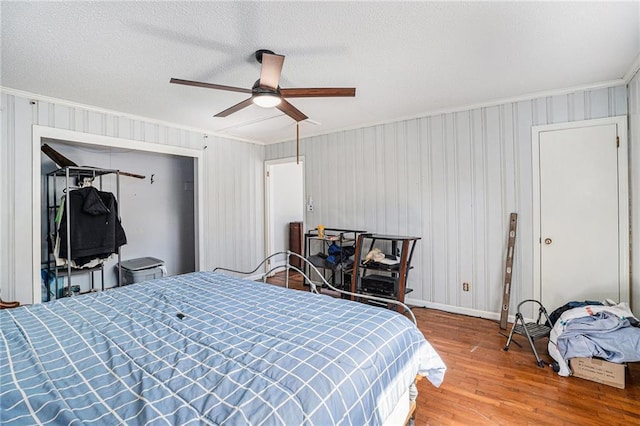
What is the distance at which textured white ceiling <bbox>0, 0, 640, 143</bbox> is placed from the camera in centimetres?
181

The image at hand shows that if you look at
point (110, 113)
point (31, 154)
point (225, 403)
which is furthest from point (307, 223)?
point (225, 403)

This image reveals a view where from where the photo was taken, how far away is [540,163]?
3.20 metres

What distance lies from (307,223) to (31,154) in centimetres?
349

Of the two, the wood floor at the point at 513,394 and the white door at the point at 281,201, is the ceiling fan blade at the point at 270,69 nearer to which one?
the wood floor at the point at 513,394

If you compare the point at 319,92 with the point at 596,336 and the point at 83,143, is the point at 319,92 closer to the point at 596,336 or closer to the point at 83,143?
the point at 596,336

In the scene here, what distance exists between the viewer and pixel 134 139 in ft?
12.5

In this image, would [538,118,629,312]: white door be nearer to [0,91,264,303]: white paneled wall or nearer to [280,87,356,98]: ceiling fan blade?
[280,87,356,98]: ceiling fan blade

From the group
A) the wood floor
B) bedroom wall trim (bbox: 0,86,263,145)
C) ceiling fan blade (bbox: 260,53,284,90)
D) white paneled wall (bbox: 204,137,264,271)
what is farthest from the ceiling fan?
white paneled wall (bbox: 204,137,264,271)

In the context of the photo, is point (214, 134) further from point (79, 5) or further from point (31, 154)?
point (79, 5)

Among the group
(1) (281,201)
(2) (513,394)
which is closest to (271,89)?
(2) (513,394)

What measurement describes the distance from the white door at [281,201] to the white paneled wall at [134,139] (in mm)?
178

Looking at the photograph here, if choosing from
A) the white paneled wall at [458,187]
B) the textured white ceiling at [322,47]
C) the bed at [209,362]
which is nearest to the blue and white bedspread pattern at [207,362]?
the bed at [209,362]

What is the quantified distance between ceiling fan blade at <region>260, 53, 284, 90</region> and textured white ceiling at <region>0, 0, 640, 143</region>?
228 millimetres

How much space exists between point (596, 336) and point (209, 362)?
2.75 metres
